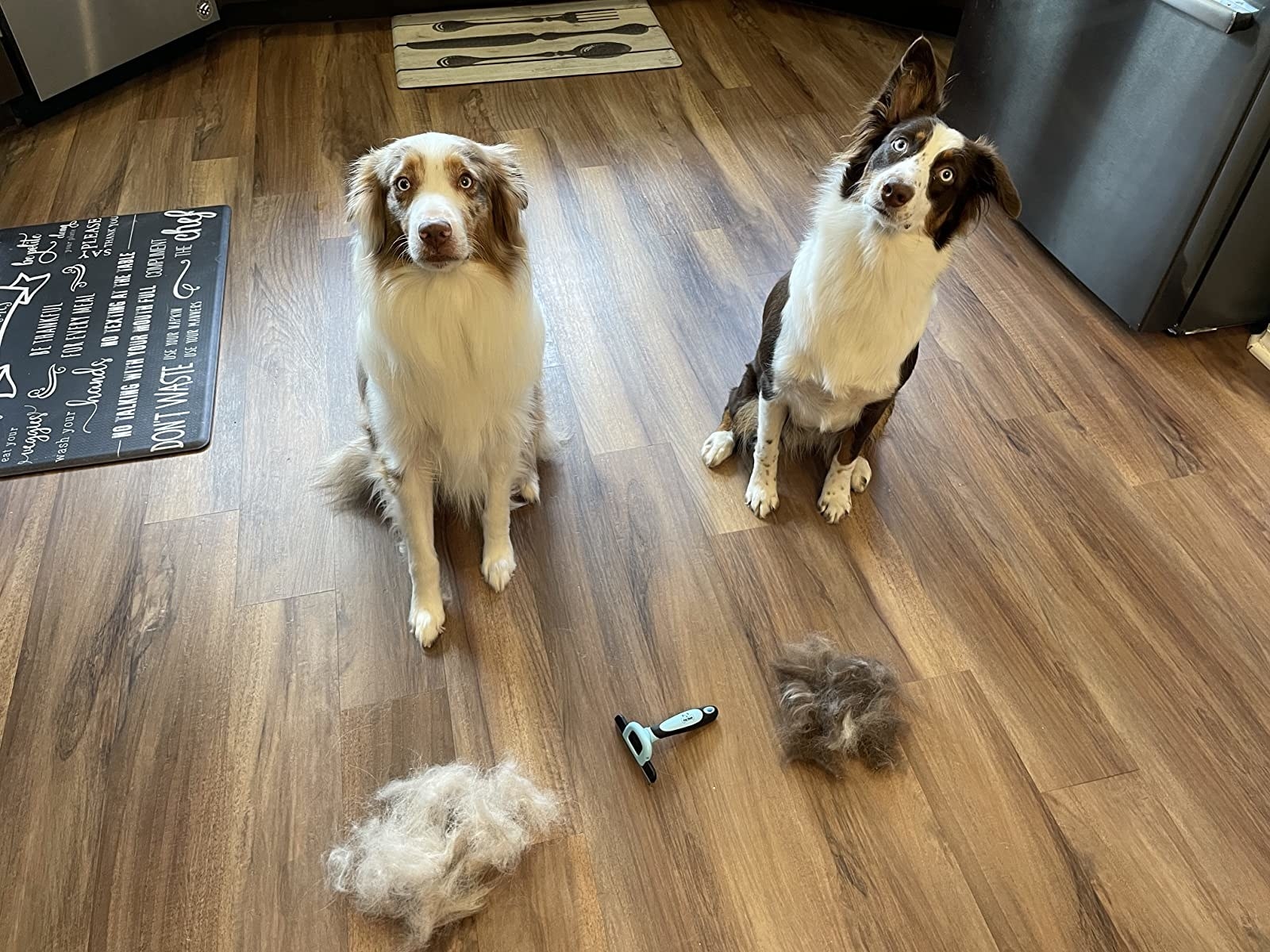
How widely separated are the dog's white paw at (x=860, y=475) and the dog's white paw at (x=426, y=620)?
999 millimetres

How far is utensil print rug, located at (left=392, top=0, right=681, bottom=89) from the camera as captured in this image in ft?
11.3

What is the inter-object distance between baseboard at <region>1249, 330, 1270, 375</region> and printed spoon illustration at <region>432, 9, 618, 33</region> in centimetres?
277

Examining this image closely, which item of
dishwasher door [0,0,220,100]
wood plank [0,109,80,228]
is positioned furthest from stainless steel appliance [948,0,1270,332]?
wood plank [0,109,80,228]

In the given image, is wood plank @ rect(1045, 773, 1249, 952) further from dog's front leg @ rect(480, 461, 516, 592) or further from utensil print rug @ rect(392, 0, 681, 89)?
Answer: utensil print rug @ rect(392, 0, 681, 89)

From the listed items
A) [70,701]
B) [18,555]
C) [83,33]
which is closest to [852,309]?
[70,701]

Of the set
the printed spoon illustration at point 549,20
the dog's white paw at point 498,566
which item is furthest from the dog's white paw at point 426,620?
the printed spoon illustration at point 549,20

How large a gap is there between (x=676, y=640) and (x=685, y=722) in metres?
0.22

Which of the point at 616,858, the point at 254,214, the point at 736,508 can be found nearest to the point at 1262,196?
the point at 736,508

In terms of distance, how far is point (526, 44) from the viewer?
3.60 meters

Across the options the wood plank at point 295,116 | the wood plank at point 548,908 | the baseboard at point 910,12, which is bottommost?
the wood plank at point 548,908

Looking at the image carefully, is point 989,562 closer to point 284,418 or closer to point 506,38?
point 284,418

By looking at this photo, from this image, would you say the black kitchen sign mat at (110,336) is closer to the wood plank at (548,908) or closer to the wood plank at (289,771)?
the wood plank at (289,771)

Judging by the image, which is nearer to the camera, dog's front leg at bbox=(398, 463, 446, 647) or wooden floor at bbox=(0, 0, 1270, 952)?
wooden floor at bbox=(0, 0, 1270, 952)

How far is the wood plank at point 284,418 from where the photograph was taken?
6.21 ft
